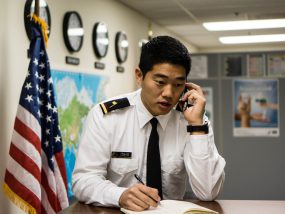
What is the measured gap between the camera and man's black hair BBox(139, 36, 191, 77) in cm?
175

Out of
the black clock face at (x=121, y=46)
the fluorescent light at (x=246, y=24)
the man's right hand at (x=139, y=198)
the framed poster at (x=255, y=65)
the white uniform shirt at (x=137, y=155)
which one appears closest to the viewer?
the man's right hand at (x=139, y=198)

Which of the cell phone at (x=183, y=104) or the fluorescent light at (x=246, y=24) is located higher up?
the fluorescent light at (x=246, y=24)

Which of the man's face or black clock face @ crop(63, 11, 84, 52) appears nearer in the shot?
the man's face

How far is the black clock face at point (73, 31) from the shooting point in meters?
3.86

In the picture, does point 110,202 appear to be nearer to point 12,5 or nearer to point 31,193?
point 31,193

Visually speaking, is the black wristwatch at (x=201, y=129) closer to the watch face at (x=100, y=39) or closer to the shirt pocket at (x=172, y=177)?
the shirt pocket at (x=172, y=177)

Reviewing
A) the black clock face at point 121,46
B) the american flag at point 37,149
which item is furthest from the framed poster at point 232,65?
the american flag at point 37,149

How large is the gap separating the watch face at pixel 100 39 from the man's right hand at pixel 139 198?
319cm

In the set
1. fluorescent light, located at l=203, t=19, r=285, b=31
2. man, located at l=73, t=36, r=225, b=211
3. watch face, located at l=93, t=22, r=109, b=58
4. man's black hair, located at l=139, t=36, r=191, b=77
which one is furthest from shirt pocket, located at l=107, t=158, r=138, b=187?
fluorescent light, located at l=203, t=19, r=285, b=31

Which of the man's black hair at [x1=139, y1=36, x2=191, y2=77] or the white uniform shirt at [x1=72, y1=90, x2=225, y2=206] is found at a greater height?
the man's black hair at [x1=139, y1=36, x2=191, y2=77]

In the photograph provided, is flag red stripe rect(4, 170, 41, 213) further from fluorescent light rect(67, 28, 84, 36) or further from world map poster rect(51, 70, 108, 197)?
fluorescent light rect(67, 28, 84, 36)

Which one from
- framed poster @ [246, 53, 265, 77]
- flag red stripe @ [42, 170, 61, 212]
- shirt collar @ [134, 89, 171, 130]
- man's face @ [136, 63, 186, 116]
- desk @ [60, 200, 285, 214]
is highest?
framed poster @ [246, 53, 265, 77]

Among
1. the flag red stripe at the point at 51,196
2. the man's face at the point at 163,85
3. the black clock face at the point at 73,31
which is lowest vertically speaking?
the flag red stripe at the point at 51,196

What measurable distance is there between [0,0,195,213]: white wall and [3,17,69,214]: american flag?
23 cm
